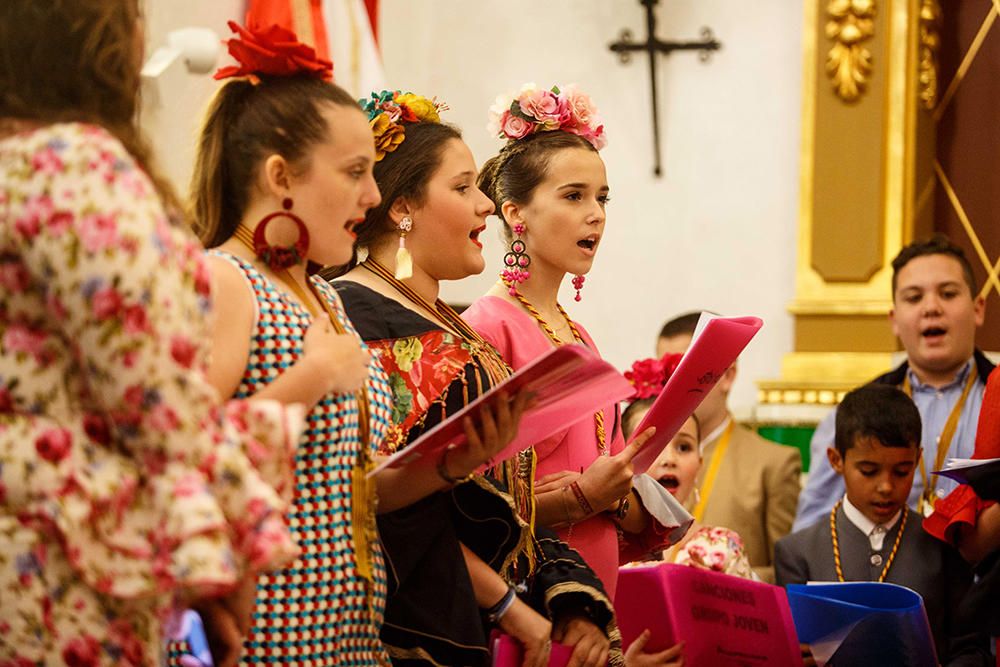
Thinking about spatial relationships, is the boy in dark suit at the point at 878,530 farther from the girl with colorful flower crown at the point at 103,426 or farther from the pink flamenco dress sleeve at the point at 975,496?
the girl with colorful flower crown at the point at 103,426

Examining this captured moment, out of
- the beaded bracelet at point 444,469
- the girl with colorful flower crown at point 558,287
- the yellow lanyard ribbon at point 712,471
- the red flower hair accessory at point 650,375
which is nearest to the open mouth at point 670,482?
the red flower hair accessory at point 650,375

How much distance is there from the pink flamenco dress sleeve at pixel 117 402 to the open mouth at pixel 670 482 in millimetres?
2098

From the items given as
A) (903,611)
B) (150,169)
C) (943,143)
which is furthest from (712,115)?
(150,169)

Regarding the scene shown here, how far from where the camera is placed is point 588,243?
2.60 meters

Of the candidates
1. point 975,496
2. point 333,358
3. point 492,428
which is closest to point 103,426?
point 333,358

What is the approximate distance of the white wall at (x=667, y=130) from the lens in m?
5.27

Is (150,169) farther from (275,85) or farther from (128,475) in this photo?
(275,85)

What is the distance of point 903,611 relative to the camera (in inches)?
93.4

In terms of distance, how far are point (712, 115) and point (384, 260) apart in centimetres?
340

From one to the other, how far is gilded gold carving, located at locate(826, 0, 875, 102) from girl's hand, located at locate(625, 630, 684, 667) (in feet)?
9.83

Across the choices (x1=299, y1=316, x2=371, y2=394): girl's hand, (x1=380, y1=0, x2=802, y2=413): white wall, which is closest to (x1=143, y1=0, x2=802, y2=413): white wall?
(x1=380, y1=0, x2=802, y2=413): white wall

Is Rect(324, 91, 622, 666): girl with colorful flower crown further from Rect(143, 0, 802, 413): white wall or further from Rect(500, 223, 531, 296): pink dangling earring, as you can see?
Rect(143, 0, 802, 413): white wall

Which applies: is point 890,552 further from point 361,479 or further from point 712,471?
point 361,479

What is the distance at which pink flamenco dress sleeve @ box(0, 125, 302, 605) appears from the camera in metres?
1.23
